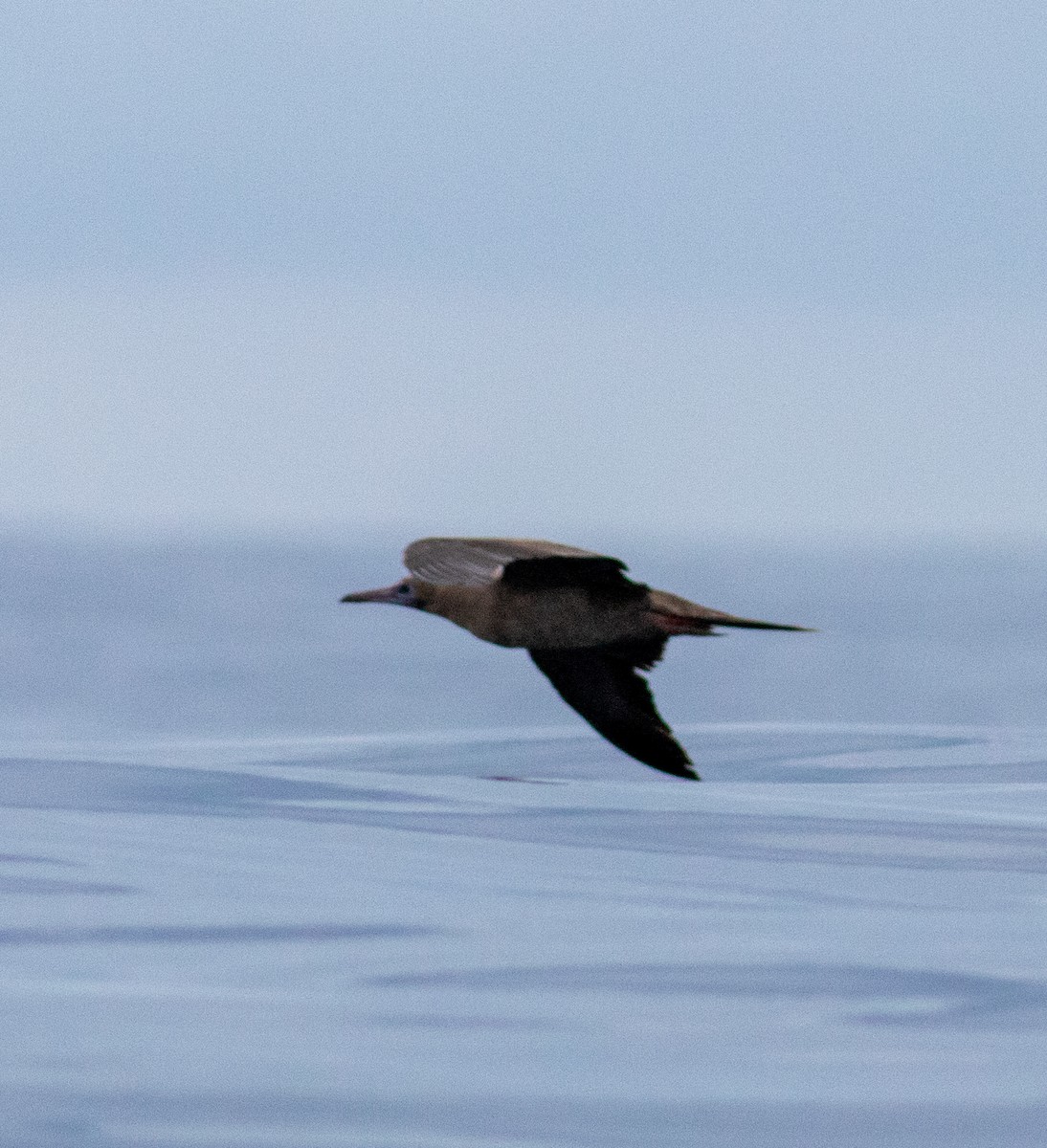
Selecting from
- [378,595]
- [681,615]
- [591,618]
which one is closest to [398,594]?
[378,595]

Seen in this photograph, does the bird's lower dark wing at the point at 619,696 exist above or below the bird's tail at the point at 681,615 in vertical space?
below

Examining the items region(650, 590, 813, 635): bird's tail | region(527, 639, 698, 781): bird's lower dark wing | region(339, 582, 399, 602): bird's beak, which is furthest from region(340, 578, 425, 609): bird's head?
region(650, 590, 813, 635): bird's tail

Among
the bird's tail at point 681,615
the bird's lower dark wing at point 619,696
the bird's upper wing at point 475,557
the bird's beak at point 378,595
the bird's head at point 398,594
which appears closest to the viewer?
the bird's upper wing at point 475,557

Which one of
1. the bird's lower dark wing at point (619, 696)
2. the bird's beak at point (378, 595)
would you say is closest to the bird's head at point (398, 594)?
the bird's beak at point (378, 595)

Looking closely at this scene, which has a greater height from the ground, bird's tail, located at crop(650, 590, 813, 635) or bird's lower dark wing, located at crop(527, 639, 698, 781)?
bird's tail, located at crop(650, 590, 813, 635)

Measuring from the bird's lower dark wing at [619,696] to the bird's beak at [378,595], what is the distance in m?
1.04

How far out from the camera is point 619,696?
14.2 meters

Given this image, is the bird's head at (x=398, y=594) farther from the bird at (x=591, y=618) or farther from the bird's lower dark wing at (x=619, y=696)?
the bird's lower dark wing at (x=619, y=696)

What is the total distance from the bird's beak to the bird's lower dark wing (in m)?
1.04

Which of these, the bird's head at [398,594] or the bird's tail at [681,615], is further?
the bird's head at [398,594]

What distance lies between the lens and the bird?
1320cm

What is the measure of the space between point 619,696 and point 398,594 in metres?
1.40

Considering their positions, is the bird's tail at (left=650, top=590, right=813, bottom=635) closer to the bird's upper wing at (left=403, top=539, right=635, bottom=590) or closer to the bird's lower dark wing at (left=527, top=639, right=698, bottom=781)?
the bird's lower dark wing at (left=527, top=639, right=698, bottom=781)

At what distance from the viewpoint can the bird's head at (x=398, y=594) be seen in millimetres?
13703
